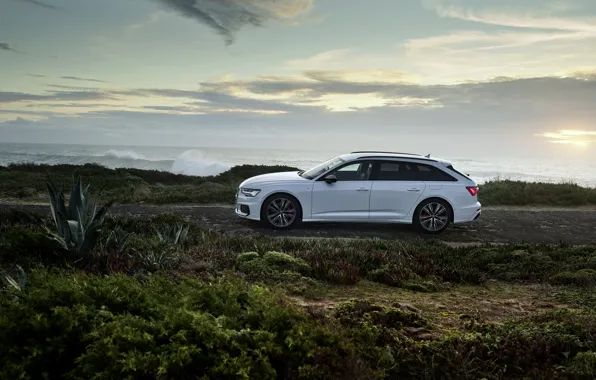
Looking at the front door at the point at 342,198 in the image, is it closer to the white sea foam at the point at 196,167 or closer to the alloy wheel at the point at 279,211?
the alloy wheel at the point at 279,211

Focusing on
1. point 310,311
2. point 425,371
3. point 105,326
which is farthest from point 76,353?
point 425,371

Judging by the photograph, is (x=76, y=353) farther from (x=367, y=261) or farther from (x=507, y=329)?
(x=367, y=261)

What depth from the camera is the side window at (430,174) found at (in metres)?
11.9

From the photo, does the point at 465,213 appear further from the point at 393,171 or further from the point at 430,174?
the point at 393,171

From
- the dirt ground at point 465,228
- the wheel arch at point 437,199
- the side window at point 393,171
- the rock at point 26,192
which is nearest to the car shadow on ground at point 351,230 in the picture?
the dirt ground at point 465,228

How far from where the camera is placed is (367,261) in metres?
7.51

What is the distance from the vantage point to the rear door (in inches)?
460

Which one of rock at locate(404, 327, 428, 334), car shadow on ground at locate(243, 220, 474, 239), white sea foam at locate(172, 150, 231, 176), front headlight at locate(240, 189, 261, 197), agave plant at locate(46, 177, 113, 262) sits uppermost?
white sea foam at locate(172, 150, 231, 176)

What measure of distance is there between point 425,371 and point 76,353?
238cm

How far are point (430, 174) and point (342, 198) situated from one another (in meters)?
2.11

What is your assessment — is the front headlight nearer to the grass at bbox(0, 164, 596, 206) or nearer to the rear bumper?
the rear bumper

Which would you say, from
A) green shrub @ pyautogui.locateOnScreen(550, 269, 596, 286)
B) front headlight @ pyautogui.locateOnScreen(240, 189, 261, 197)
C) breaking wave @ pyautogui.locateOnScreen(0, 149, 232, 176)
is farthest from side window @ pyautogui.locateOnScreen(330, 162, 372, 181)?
breaking wave @ pyautogui.locateOnScreen(0, 149, 232, 176)

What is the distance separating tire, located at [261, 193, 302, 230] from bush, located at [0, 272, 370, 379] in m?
7.56

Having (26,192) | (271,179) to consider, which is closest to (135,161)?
(26,192)
